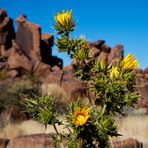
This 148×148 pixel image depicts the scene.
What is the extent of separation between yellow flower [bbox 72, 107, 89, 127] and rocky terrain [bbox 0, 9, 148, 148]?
599 inches

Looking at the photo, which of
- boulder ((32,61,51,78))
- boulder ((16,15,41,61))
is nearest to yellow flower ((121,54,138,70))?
boulder ((32,61,51,78))

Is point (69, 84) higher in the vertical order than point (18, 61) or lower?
lower

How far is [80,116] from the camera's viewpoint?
3.59 meters

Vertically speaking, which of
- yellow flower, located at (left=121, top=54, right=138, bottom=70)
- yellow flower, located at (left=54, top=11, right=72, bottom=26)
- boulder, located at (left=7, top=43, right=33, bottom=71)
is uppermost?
boulder, located at (left=7, top=43, right=33, bottom=71)

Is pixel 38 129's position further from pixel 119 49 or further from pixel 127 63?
pixel 119 49

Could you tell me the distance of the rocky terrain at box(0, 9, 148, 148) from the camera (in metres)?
28.7

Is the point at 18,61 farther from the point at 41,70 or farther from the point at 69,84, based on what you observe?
the point at 69,84

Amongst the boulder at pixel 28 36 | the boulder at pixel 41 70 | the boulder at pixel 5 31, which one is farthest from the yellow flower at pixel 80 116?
the boulder at pixel 5 31

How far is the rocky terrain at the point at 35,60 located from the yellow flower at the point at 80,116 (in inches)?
599

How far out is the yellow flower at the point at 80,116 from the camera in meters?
3.56

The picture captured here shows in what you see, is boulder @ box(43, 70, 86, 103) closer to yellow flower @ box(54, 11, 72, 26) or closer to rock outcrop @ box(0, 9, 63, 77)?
rock outcrop @ box(0, 9, 63, 77)

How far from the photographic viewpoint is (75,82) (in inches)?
1129

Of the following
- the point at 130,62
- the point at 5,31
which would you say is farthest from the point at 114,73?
the point at 5,31

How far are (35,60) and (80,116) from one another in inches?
1766
